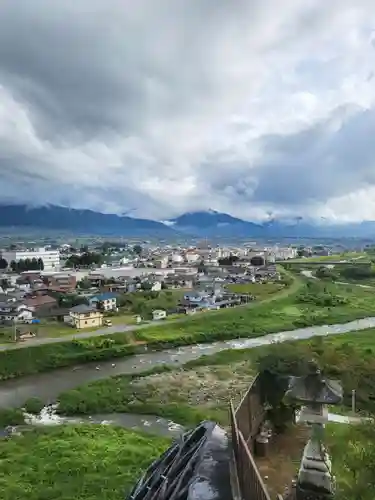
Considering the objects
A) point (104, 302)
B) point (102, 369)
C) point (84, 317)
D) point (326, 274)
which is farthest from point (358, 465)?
point (326, 274)

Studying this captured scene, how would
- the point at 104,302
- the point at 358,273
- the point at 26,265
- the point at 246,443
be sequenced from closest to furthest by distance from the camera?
the point at 246,443, the point at 104,302, the point at 358,273, the point at 26,265

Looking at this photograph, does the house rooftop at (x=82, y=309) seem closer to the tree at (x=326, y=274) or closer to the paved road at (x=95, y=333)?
the paved road at (x=95, y=333)

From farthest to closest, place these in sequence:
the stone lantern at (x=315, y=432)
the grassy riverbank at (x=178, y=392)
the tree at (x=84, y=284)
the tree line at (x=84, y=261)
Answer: the tree line at (x=84, y=261)
the tree at (x=84, y=284)
the grassy riverbank at (x=178, y=392)
the stone lantern at (x=315, y=432)

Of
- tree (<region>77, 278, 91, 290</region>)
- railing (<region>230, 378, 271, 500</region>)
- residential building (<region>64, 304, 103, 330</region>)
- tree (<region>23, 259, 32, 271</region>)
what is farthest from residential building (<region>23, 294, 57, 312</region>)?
railing (<region>230, 378, 271, 500</region>)

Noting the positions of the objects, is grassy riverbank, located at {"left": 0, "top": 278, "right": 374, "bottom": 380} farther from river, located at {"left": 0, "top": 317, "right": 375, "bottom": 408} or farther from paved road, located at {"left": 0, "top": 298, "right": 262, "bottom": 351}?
river, located at {"left": 0, "top": 317, "right": 375, "bottom": 408}

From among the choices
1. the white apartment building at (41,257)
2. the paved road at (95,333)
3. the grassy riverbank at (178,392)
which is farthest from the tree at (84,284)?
the white apartment building at (41,257)

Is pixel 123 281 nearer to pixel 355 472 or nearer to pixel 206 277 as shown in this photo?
pixel 206 277

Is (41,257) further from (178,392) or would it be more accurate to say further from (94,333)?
(178,392)
